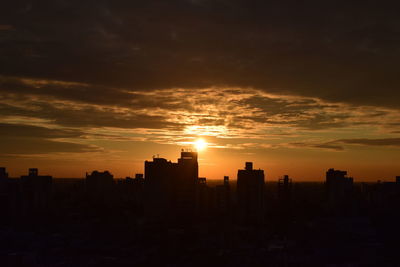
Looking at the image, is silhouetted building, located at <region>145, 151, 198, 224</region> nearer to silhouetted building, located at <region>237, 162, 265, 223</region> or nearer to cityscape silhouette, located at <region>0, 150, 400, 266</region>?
cityscape silhouette, located at <region>0, 150, 400, 266</region>

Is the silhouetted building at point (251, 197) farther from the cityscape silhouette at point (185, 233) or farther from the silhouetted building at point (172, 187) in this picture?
the silhouetted building at point (172, 187)

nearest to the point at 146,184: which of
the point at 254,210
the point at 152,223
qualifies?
the point at 152,223

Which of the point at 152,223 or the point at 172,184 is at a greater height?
the point at 172,184

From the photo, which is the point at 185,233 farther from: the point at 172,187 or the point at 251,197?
the point at 251,197

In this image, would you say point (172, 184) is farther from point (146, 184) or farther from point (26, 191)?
point (26, 191)

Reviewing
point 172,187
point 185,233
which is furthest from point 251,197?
point 185,233

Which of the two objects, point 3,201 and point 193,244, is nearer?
point 193,244

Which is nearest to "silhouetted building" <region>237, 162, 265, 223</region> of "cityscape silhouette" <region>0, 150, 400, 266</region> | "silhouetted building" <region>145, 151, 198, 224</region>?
"cityscape silhouette" <region>0, 150, 400, 266</region>

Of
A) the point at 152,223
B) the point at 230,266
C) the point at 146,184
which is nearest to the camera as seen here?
the point at 230,266
